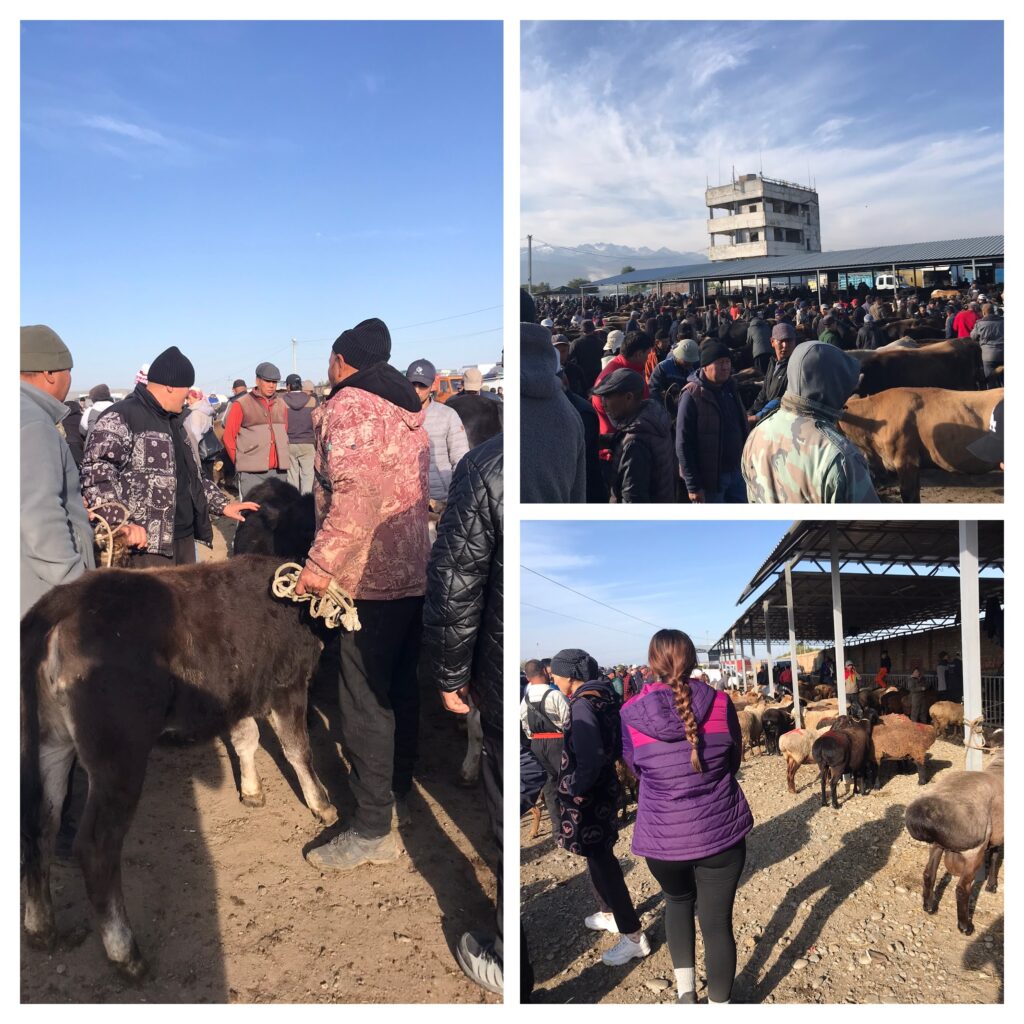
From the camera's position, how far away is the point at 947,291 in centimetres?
639

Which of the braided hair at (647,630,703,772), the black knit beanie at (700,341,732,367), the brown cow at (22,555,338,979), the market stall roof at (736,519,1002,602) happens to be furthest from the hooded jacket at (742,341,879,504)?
the brown cow at (22,555,338,979)

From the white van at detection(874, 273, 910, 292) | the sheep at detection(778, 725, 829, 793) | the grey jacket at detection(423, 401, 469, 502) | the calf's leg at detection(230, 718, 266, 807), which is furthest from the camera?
the grey jacket at detection(423, 401, 469, 502)

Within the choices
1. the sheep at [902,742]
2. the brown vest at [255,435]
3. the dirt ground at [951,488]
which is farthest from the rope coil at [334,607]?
the brown vest at [255,435]

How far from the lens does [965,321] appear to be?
243 inches

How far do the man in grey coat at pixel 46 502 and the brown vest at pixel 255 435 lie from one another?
392 cm

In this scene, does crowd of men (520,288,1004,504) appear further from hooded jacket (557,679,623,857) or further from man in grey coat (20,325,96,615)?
man in grey coat (20,325,96,615)

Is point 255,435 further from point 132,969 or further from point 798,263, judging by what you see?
point 132,969

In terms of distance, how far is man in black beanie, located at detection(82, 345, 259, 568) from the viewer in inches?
156

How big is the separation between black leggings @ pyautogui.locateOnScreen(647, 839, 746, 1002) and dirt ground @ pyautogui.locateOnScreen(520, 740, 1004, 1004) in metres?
0.17

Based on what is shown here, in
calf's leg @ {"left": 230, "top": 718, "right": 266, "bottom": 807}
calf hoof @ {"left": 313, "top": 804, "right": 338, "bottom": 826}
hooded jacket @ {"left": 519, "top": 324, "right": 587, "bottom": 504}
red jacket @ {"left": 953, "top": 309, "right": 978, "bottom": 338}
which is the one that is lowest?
calf hoof @ {"left": 313, "top": 804, "right": 338, "bottom": 826}

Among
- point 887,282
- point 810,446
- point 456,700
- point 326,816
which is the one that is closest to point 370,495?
point 456,700
